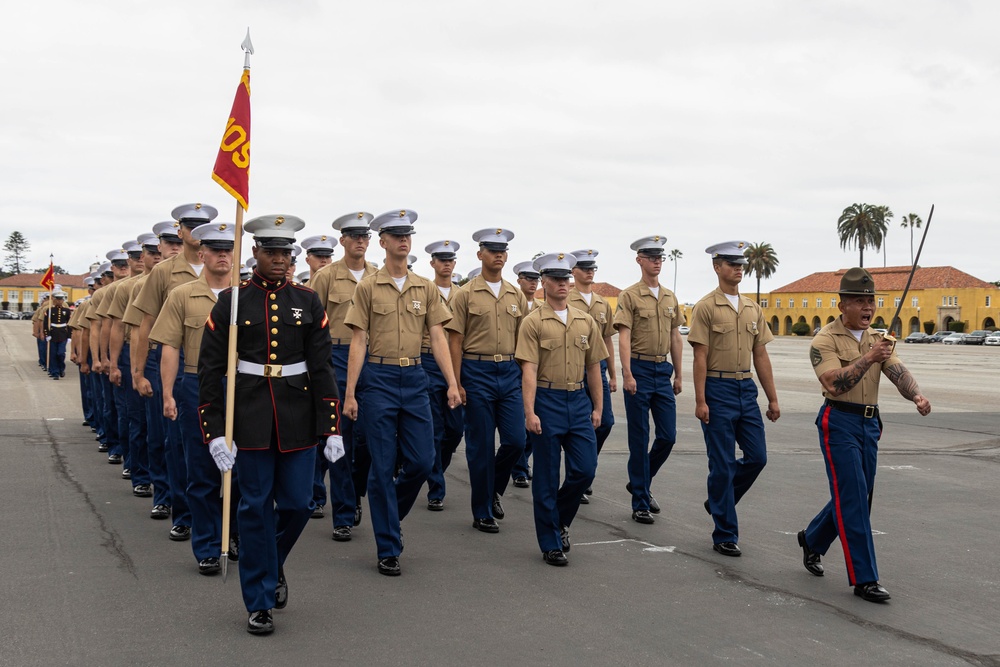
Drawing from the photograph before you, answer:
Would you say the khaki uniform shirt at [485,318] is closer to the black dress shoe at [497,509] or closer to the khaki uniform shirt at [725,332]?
the black dress shoe at [497,509]

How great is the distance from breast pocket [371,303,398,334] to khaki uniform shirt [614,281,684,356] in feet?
8.14

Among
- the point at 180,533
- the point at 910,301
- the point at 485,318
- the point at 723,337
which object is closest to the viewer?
the point at 180,533

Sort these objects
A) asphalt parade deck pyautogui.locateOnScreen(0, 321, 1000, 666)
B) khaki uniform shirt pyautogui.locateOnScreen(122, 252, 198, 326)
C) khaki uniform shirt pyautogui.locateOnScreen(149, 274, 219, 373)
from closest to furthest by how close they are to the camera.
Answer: asphalt parade deck pyautogui.locateOnScreen(0, 321, 1000, 666), khaki uniform shirt pyautogui.locateOnScreen(149, 274, 219, 373), khaki uniform shirt pyautogui.locateOnScreen(122, 252, 198, 326)

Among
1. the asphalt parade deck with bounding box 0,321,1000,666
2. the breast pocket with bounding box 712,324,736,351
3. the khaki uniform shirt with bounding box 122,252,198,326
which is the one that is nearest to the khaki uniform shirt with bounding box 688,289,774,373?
the breast pocket with bounding box 712,324,736,351

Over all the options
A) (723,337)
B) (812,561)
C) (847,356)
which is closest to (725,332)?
(723,337)

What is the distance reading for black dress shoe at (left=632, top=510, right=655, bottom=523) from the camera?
7926mm

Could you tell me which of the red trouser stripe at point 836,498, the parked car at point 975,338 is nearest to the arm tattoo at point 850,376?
the red trouser stripe at point 836,498

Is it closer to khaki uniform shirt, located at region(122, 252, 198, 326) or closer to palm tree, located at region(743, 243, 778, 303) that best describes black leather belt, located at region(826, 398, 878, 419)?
khaki uniform shirt, located at region(122, 252, 198, 326)

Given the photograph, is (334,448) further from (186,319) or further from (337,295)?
(337,295)

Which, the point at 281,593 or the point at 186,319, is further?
the point at 186,319

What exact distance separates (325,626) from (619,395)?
18.2 m

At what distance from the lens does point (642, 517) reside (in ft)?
26.1

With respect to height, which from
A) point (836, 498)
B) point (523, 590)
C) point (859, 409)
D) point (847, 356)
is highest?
point (847, 356)

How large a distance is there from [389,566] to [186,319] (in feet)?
7.44
